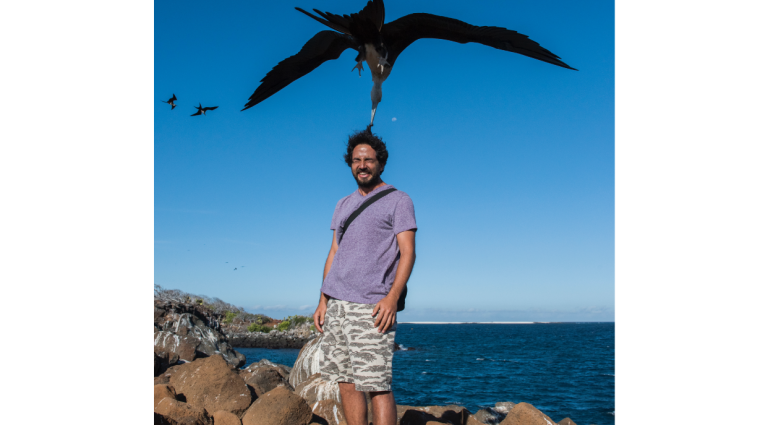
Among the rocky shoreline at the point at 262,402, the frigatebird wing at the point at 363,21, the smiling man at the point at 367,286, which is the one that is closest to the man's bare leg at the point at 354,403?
the smiling man at the point at 367,286

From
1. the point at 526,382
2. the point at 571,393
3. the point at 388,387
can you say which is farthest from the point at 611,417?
the point at 388,387

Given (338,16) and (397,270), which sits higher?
(338,16)

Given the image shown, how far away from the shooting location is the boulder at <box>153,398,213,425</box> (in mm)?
4230

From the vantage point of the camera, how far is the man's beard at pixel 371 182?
10.3ft

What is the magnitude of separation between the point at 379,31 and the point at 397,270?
1480 mm

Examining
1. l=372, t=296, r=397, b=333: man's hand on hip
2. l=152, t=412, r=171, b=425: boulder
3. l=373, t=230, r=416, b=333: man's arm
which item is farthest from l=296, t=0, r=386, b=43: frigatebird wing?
l=152, t=412, r=171, b=425: boulder

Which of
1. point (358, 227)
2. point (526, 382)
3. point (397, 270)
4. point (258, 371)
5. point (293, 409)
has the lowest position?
point (526, 382)

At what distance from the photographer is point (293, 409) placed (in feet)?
15.9

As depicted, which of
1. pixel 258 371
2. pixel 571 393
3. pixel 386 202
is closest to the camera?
pixel 386 202

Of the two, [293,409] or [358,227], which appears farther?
[293,409]

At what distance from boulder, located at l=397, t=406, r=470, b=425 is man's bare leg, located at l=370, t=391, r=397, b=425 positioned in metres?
1.83

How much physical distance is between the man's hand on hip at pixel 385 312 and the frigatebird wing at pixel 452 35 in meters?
Result: 1.54
